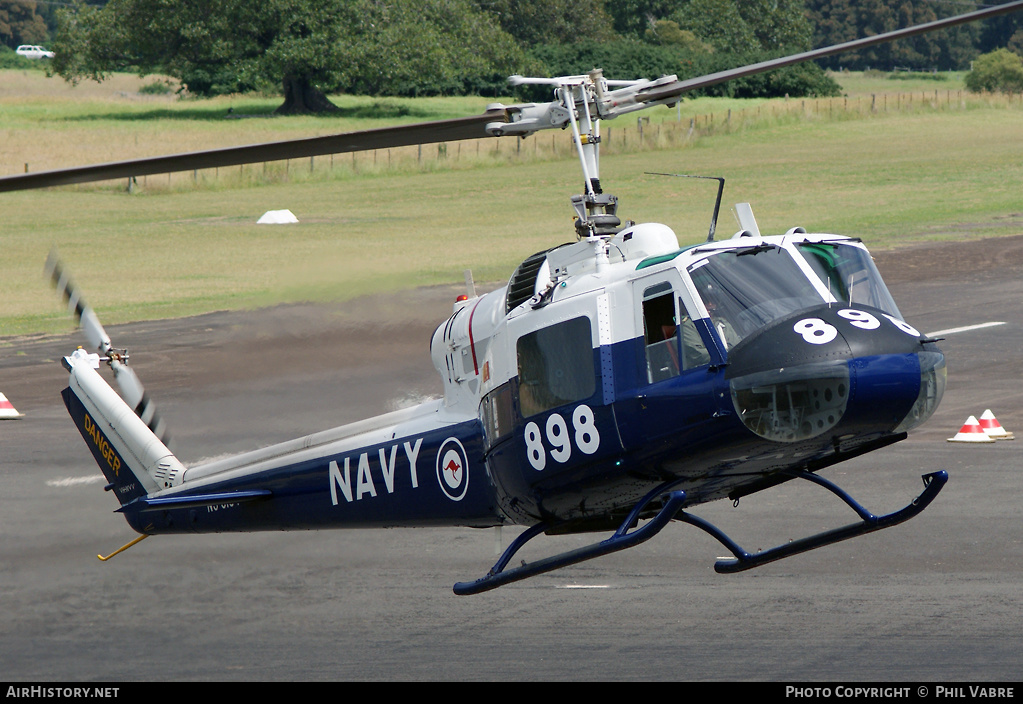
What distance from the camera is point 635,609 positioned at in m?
14.1

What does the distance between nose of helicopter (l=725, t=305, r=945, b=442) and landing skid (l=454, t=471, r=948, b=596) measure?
1.01 metres

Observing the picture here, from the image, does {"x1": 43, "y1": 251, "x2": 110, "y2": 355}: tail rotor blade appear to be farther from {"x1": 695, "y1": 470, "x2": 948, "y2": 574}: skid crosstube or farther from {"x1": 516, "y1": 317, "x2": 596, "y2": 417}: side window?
{"x1": 695, "y1": 470, "x2": 948, "y2": 574}: skid crosstube

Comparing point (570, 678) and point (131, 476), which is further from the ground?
point (131, 476)

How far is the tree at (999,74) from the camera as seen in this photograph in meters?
100

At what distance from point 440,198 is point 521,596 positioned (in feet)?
132

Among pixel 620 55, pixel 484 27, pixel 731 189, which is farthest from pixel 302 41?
pixel 731 189

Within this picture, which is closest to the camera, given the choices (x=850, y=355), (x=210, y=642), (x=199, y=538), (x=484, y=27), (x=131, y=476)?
(x=850, y=355)

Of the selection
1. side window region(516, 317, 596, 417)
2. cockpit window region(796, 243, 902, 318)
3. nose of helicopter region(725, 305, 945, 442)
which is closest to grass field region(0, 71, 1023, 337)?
side window region(516, 317, 596, 417)

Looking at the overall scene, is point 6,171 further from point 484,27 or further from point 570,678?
point 570,678

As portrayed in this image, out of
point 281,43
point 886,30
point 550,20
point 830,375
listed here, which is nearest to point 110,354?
point 830,375

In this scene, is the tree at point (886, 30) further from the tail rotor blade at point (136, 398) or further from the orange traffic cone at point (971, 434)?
the tail rotor blade at point (136, 398)

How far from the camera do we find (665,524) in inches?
392

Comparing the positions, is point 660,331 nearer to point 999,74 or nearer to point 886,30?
point 999,74

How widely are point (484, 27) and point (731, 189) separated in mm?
Result: 50304
